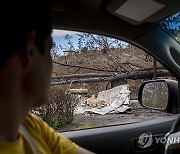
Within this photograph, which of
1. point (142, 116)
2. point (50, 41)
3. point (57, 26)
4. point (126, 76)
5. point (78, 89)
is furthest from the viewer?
point (78, 89)

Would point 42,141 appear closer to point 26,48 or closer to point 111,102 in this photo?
point 26,48

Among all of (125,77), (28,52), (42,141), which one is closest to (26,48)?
(28,52)

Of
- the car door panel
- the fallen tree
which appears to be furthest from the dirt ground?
the fallen tree

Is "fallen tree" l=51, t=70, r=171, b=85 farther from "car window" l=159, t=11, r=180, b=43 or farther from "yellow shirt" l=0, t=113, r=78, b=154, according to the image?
"yellow shirt" l=0, t=113, r=78, b=154

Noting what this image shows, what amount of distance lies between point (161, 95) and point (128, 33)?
0.43 m

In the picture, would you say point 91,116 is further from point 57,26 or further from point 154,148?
point 57,26

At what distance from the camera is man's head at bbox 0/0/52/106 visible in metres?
1.20

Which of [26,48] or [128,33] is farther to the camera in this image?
[128,33]

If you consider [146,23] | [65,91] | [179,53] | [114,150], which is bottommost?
[114,150]

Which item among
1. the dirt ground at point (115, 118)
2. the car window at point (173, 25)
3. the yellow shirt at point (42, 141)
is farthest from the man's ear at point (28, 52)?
the dirt ground at point (115, 118)

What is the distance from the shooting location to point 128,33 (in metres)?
2.47

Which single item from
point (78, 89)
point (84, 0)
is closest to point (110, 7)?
point (84, 0)

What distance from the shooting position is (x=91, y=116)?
335 centimetres

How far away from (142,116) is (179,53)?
2.47 feet
